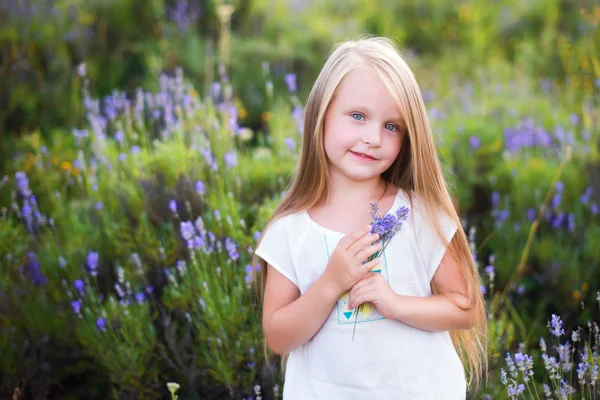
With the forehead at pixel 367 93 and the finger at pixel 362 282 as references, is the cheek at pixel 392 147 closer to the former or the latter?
the forehead at pixel 367 93

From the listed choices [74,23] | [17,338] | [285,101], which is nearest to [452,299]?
[17,338]

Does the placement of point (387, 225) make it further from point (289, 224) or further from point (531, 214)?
point (531, 214)

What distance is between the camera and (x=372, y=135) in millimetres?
2041

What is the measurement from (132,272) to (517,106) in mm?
2950

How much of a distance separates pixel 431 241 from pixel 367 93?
46 cm

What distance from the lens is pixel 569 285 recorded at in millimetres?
3512

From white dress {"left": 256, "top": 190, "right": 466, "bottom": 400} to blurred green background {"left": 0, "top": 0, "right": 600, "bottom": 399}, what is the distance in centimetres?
25

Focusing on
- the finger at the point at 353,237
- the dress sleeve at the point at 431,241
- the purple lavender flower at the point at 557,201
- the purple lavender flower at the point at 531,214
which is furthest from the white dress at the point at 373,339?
the purple lavender flower at the point at 531,214

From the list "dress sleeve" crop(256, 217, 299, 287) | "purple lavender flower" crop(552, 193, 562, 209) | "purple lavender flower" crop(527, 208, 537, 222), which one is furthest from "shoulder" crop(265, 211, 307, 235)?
"purple lavender flower" crop(527, 208, 537, 222)

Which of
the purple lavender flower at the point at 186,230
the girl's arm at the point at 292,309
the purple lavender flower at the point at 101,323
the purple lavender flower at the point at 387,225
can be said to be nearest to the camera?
the purple lavender flower at the point at 387,225

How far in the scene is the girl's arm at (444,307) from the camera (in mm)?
2005

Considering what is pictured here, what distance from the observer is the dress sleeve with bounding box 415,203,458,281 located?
2.11 meters

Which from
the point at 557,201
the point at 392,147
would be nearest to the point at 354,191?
the point at 392,147

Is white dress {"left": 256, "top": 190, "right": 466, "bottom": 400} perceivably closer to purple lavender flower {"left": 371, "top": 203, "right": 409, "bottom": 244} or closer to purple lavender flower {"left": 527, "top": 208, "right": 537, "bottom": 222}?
purple lavender flower {"left": 371, "top": 203, "right": 409, "bottom": 244}
